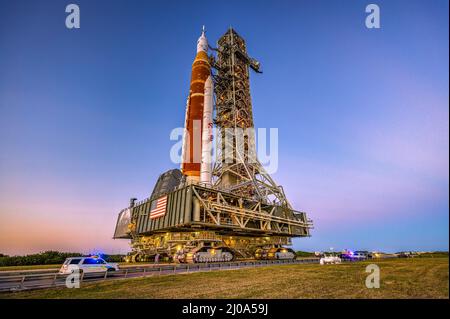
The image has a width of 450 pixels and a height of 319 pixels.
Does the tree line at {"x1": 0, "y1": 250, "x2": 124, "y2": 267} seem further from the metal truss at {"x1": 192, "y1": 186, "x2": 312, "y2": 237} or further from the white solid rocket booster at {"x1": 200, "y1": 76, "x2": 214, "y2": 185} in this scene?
the white solid rocket booster at {"x1": 200, "y1": 76, "x2": 214, "y2": 185}

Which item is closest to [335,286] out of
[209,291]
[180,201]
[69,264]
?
[209,291]

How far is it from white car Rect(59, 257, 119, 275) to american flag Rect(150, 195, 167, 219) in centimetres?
1905

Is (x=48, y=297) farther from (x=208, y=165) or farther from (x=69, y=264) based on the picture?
(x=208, y=165)

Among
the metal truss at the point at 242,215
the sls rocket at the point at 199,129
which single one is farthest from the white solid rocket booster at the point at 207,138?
the metal truss at the point at 242,215

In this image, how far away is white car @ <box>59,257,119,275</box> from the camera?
643 inches

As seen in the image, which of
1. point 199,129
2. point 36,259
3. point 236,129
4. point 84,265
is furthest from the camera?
point 236,129

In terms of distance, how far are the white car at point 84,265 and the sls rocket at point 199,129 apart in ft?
69.6

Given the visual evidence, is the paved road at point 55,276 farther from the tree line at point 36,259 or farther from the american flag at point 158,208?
the tree line at point 36,259

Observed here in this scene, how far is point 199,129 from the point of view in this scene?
1797 inches

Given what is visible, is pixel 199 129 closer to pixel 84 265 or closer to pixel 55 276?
pixel 84 265

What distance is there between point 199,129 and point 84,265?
31.9m

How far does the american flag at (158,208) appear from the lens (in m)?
38.1

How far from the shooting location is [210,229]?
36.8 m

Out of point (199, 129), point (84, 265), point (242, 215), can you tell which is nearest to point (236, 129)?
point (199, 129)
